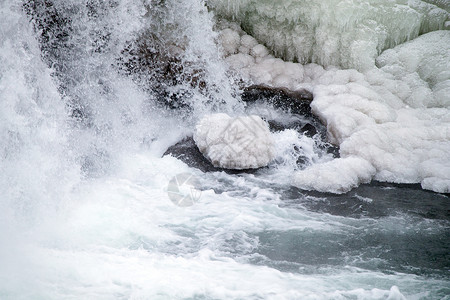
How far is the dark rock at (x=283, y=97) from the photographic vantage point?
24.8 feet

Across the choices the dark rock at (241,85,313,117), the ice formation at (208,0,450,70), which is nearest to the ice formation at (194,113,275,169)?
the dark rock at (241,85,313,117)

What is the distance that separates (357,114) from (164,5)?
384 centimetres

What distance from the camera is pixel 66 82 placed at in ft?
21.2

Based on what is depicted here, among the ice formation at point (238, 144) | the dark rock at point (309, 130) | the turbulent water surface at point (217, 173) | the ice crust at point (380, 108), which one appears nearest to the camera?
the turbulent water surface at point (217, 173)

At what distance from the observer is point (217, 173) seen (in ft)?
19.9

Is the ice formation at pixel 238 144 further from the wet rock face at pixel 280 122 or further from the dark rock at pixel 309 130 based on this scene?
the dark rock at pixel 309 130

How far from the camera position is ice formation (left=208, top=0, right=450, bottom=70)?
743 centimetres

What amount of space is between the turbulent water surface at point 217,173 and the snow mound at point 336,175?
19mm

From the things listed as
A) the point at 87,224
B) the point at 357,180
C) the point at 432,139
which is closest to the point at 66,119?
the point at 87,224

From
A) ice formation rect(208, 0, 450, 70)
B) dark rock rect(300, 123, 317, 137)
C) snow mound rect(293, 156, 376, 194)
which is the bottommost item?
snow mound rect(293, 156, 376, 194)

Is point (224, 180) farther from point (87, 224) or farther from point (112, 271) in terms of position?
point (112, 271)

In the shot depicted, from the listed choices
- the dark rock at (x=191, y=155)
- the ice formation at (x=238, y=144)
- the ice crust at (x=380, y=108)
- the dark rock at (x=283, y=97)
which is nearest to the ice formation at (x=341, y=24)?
the ice crust at (x=380, y=108)

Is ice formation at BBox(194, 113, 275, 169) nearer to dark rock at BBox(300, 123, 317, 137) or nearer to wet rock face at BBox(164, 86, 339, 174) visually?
wet rock face at BBox(164, 86, 339, 174)

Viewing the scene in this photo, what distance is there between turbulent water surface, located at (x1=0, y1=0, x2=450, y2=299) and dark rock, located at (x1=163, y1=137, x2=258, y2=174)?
0.15m
